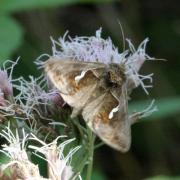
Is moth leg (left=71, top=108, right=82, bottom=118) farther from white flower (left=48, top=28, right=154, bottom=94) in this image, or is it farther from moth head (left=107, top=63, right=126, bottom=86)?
white flower (left=48, top=28, right=154, bottom=94)

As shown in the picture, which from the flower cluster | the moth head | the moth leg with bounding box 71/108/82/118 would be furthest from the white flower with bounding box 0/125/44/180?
the moth head

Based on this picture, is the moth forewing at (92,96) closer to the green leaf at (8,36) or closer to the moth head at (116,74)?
the moth head at (116,74)

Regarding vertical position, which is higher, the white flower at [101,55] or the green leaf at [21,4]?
the green leaf at [21,4]

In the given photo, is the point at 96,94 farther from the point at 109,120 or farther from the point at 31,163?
the point at 31,163

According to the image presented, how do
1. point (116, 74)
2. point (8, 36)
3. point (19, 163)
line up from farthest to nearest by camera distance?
1. point (8, 36)
2. point (116, 74)
3. point (19, 163)

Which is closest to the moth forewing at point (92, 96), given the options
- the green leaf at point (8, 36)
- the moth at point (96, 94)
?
the moth at point (96, 94)

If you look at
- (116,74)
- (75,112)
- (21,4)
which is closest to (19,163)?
(75,112)

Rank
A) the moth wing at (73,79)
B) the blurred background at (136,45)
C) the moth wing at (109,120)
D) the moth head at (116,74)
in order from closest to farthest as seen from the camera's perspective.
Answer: the moth wing at (109,120) → the moth wing at (73,79) → the moth head at (116,74) → the blurred background at (136,45)
